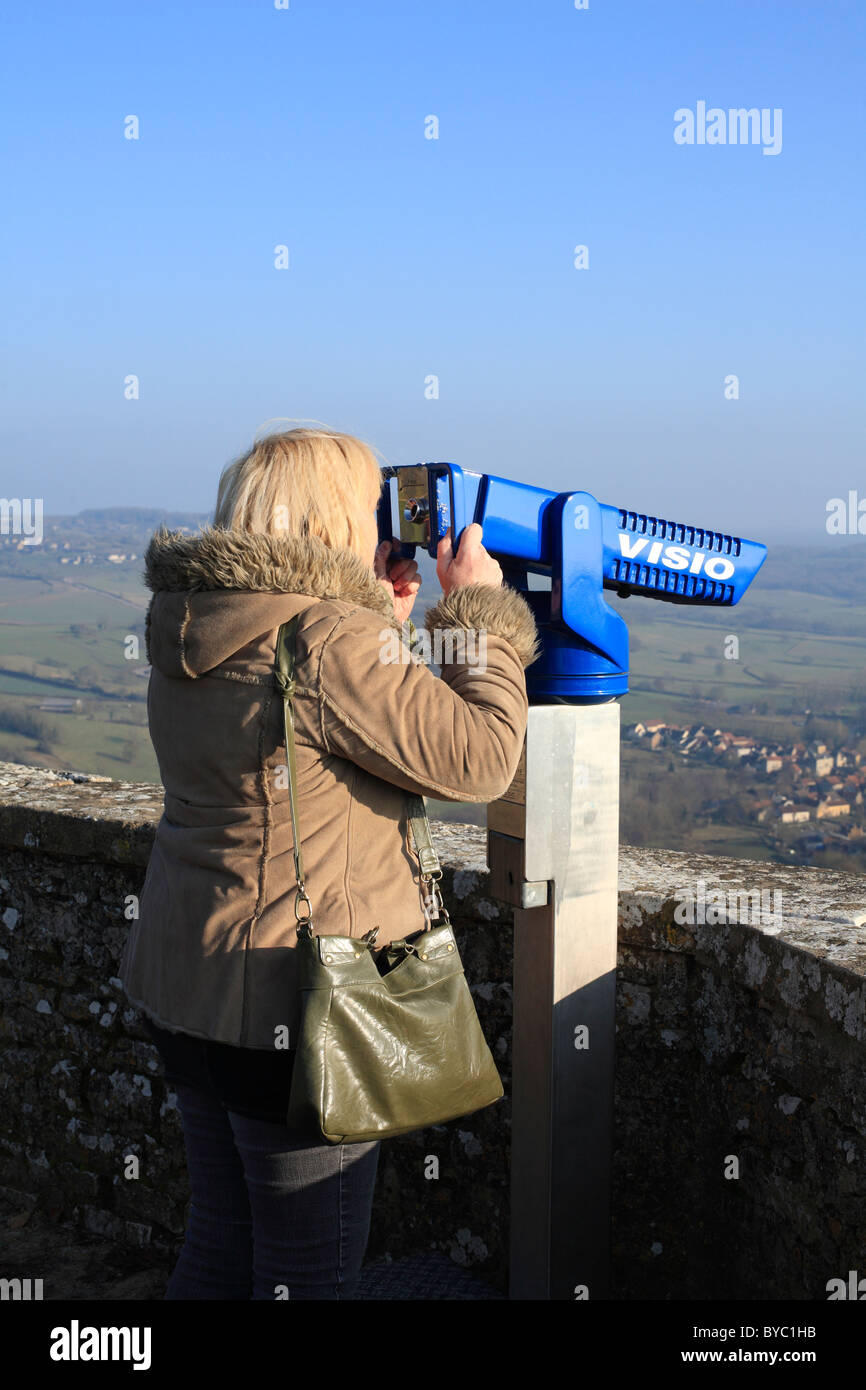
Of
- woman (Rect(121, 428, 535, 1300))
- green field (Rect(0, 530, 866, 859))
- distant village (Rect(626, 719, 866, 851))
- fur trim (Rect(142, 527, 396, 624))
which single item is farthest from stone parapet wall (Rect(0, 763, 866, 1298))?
distant village (Rect(626, 719, 866, 851))

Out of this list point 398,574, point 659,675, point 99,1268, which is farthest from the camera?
point 659,675

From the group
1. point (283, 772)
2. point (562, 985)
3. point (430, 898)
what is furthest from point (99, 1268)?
point (283, 772)

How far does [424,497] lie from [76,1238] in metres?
2.05

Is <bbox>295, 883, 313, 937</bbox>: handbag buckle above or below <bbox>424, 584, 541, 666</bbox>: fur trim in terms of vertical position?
below

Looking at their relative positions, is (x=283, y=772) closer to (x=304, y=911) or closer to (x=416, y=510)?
(x=304, y=911)

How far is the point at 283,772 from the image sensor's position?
1508mm

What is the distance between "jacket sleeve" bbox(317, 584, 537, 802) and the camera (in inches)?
58.1

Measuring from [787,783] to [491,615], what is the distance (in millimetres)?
20540

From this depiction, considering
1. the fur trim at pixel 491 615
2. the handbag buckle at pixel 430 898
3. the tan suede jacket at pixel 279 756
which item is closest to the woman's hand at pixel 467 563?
the fur trim at pixel 491 615

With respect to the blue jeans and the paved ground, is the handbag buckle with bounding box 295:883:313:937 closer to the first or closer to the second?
the blue jeans

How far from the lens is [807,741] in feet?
76.9

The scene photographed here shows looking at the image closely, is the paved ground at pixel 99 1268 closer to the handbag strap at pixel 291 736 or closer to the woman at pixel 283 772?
the woman at pixel 283 772

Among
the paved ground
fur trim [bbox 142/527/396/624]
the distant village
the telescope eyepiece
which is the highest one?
the telescope eyepiece

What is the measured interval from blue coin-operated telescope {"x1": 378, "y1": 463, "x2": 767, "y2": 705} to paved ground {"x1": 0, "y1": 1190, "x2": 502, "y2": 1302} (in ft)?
3.99
